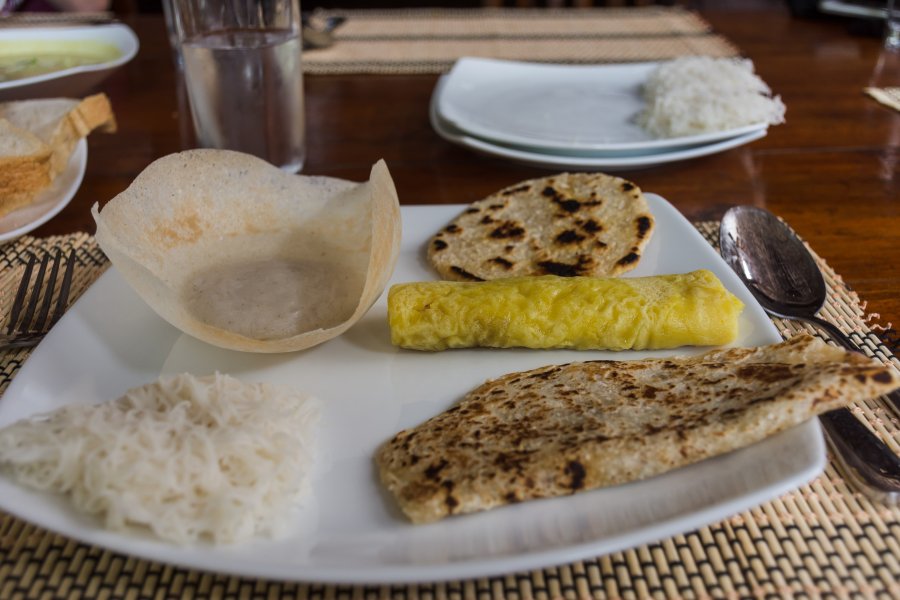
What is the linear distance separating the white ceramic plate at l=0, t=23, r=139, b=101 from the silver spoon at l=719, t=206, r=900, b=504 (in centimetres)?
215

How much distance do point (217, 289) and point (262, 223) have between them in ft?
0.77

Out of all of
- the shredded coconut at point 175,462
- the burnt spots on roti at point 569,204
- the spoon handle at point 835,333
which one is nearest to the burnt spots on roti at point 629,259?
the burnt spots on roti at point 569,204

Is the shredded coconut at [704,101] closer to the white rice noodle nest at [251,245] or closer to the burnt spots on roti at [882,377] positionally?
the white rice noodle nest at [251,245]

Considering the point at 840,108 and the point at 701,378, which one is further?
the point at 840,108

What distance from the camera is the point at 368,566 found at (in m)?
0.97

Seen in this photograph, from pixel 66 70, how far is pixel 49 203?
2.54 feet

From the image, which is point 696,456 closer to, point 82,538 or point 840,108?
point 82,538

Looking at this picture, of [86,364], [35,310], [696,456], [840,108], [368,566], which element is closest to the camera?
[368,566]

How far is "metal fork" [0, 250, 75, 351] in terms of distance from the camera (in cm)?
157

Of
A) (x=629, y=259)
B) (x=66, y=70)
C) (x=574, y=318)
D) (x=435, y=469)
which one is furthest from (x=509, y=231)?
(x=66, y=70)

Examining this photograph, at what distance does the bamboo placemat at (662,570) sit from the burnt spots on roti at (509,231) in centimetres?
85

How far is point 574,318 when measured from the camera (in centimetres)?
148

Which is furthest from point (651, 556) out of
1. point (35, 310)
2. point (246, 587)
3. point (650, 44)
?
point (650, 44)

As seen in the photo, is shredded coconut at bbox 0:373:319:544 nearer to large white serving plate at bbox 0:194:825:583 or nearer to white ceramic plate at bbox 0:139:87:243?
large white serving plate at bbox 0:194:825:583
